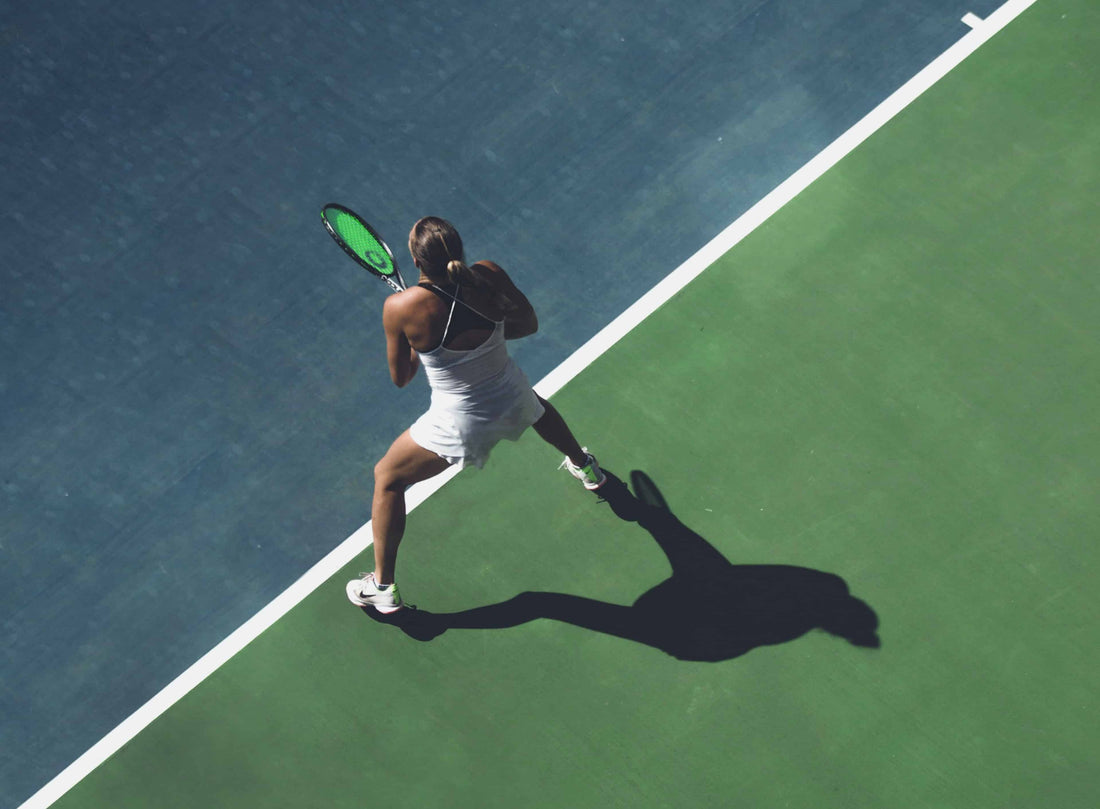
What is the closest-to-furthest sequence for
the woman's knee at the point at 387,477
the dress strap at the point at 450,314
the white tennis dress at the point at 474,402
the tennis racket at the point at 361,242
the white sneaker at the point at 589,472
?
1. the dress strap at the point at 450,314
2. the white tennis dress at the point at 474,402
3. the tennis racket at the point at 361,242
4. the woman's knee at the point at 387,477
5. the white sneaker at the point at 589,472

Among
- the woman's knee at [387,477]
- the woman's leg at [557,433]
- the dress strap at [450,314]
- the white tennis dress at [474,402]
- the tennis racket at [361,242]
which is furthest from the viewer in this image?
the woman's leg at [557,433]

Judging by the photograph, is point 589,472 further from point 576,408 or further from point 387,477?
point 387,477

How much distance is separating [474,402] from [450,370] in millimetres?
196

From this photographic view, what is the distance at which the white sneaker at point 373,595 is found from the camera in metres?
5.07

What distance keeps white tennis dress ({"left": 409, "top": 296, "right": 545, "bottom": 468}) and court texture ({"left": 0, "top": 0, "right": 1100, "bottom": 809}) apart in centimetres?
84

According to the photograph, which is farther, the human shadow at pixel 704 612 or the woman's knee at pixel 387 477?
the human shadow at pixel 704 612

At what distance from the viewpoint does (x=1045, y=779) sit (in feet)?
15.9

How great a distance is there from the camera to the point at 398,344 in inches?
169

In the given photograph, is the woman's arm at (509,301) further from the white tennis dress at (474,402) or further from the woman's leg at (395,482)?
the woman's leg at (395,482)

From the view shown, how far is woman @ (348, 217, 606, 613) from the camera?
4102 millimetres

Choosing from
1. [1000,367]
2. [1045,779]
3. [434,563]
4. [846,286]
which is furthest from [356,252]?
[1045,779]

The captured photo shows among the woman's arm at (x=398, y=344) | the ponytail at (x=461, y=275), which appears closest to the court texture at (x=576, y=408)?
the woman's arm at (x=398, y=344)

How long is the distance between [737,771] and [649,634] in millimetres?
717

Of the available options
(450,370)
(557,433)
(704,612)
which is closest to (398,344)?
(450,370)
